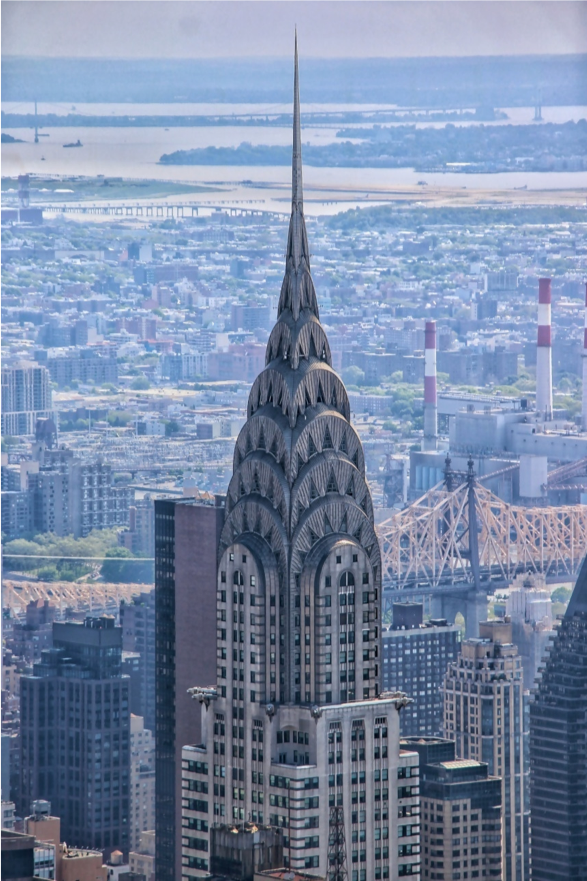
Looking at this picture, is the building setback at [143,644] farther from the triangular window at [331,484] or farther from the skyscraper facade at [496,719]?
the triangular window at [331,484]

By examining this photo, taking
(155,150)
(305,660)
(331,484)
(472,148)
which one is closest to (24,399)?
(155,150)

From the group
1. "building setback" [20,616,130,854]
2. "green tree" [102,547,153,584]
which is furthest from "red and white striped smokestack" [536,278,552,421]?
"building setback" [20,616,130,854]

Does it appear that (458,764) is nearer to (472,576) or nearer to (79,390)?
(472,576)

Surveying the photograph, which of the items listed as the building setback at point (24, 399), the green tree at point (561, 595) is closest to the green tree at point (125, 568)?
the building setback at point (24, 399)

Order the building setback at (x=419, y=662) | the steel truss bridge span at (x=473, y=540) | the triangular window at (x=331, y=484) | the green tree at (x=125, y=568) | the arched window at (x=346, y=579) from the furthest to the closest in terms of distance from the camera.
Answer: the steel truss bridge span at (x=473, y=540), the green tree at (x=125, y=568), the building setback at (x=419, y=662), the triangular window at (x=331, y=484), the arched window at (x=346, y=579)

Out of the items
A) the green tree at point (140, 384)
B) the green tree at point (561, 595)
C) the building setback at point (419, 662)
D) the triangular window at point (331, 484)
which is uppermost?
the green tree at point (140, 384)

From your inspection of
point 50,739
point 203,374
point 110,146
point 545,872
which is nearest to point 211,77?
point 110,146

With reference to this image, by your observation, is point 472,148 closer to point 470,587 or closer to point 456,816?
point 470,587
